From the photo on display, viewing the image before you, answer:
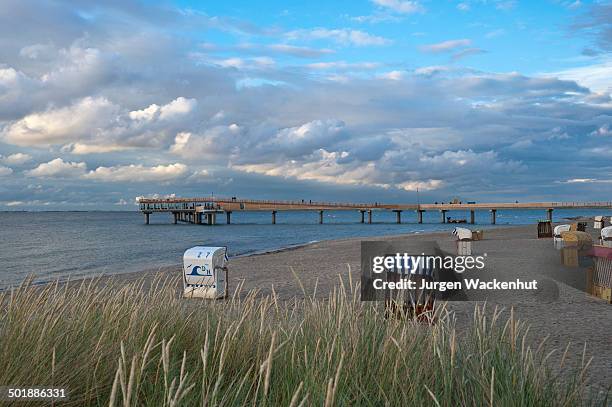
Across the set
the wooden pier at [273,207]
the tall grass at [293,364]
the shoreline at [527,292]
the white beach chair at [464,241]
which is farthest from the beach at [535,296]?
the wooden pier at [273,207]

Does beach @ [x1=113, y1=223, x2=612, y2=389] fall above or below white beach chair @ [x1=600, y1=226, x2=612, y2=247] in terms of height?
below

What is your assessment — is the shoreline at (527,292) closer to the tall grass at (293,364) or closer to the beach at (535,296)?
the beach at (535,296)

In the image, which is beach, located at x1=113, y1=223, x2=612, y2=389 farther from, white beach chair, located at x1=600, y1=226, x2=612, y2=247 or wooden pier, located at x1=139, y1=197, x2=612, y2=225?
wooden pier, located at x1=139, y1=197, x2=612, y2=225

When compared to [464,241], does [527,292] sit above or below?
below

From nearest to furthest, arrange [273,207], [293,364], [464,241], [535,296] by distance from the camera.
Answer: [293,364] → [535,296] → [464,241] → [273,207]

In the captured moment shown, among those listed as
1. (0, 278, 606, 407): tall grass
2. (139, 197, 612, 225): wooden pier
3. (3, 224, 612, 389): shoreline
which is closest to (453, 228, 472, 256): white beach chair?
(3, 224, 612, 389): shoreline

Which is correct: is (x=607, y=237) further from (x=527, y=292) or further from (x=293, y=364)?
(x=293, y=364)

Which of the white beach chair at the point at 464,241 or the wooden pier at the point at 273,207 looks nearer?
the white beach chair at the point at 464,241

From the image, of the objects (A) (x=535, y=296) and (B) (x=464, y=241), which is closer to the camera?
(A) (x=535, y=296)

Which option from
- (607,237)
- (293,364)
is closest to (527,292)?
(607,237)

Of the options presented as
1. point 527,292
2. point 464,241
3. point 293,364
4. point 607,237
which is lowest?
point 527,292

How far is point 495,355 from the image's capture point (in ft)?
11.1

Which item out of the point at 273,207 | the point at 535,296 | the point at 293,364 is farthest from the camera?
the point at 273,207

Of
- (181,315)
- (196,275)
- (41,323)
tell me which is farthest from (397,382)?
(196,275)
